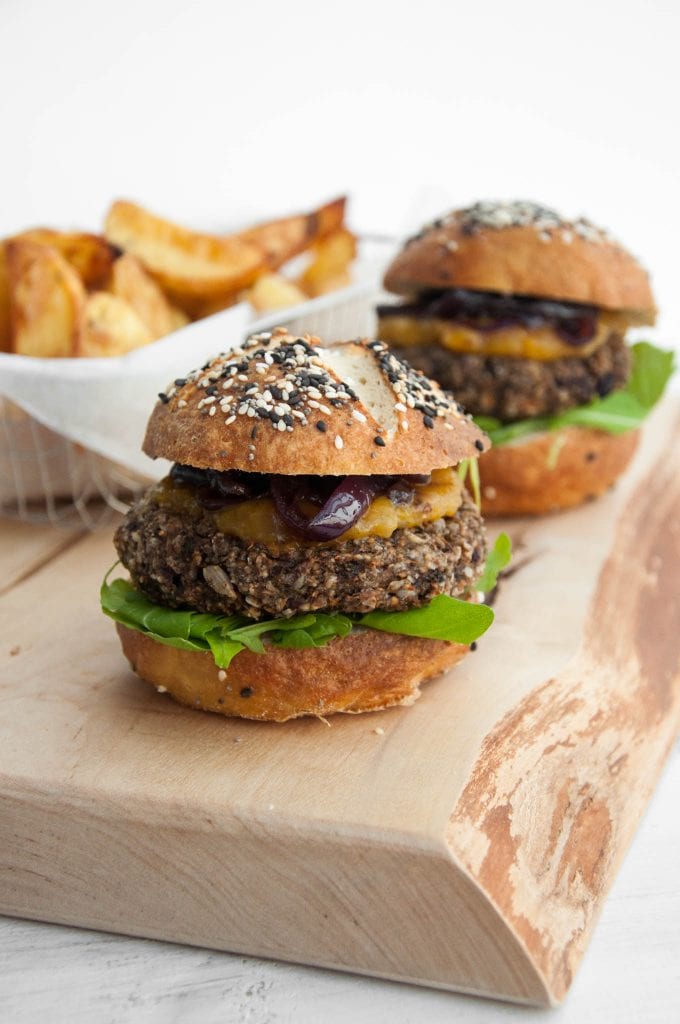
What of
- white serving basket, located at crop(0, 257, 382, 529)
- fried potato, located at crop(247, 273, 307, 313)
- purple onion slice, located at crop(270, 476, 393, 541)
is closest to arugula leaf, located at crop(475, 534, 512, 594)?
purple onion slice, located at crop(270, 476, 393, 541)

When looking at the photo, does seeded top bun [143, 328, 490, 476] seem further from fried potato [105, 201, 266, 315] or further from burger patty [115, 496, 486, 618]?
fried potato [105, 201, 266, 315]

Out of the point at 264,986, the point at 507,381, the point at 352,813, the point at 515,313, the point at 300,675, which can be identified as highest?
the point at 515,313

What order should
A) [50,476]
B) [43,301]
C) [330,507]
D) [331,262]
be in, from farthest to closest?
[331,262], [50,476], [43,301], [330,507]

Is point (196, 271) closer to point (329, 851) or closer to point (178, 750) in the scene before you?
point (178, 750)

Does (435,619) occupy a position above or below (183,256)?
below

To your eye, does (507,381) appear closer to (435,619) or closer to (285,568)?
(435,619)

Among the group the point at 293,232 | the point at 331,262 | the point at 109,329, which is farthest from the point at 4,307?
the point at 331,262

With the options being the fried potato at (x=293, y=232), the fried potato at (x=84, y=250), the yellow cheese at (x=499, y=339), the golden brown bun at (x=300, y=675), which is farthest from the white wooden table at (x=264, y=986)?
the fried potato at (x=293, y=232)
